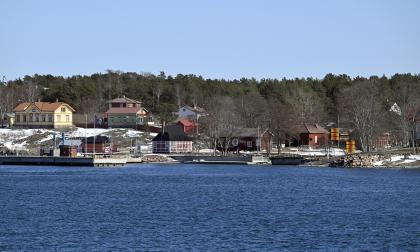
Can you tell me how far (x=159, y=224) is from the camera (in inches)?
1748

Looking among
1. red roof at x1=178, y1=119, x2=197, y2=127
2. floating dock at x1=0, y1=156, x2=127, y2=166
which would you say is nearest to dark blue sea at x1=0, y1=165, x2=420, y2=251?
floating dock at x1=0, y1=156, x2=127, y2=166

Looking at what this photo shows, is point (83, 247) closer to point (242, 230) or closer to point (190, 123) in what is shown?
point (242, 230)

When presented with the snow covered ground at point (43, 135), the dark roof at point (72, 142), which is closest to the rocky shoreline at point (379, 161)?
the dark roof at point (72, 142)

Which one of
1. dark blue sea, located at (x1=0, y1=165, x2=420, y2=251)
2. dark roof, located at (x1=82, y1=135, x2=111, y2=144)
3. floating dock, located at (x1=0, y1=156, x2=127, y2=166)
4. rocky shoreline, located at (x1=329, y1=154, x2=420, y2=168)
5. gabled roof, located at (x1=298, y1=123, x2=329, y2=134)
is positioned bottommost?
dark blue sea, located at (x1=0, y1=165, x2=420, y2=251)

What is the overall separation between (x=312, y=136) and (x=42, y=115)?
4268cm

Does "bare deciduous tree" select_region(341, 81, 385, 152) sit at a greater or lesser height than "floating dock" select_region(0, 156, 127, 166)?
greater

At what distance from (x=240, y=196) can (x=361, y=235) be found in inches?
863

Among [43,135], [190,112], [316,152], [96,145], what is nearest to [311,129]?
[316,152]

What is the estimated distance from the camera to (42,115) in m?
140

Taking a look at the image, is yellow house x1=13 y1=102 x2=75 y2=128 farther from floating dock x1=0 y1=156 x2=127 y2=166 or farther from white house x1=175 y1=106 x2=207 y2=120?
floating dock x1=0 y1=156 x2=127 y2=166

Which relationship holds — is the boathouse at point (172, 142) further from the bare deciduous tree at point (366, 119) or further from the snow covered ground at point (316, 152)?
the bare deciduous tree at point (366, 119)

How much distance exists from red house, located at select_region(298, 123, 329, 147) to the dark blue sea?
4095 cm

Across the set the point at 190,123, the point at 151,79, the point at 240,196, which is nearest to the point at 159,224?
the point at 240,196

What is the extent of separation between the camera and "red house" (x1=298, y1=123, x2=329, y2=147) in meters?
128
